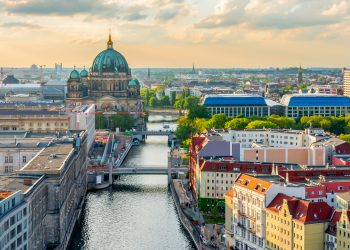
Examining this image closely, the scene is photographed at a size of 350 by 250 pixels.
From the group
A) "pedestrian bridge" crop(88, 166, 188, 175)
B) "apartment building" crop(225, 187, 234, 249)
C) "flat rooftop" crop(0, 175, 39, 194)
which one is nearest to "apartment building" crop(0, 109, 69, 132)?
"pedestrian bridge" crop(88, 166, 188, 175)

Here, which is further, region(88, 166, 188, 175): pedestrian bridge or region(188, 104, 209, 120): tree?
region(188, 104, 209, 120): tree

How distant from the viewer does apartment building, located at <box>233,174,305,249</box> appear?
50000mm

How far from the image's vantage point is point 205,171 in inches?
2589

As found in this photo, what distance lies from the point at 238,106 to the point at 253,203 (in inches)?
4210

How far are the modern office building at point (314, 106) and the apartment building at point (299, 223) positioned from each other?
10464cm

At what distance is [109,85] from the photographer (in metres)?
156

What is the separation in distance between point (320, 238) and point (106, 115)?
101 m

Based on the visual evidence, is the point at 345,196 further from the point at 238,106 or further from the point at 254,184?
the point at 238,106

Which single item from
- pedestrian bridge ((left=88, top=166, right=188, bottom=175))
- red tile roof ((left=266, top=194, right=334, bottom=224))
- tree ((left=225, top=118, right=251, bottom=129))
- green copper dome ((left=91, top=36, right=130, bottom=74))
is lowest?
pedestrian bridge ((left=88, top=166, right=188, bottom=175))

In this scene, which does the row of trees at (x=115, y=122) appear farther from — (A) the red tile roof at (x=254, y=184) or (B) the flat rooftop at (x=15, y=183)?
(B) the flat rooftop at (x=15, y=183)

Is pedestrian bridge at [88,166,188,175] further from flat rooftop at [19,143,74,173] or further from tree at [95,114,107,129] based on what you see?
tree at [95,114,107,129]

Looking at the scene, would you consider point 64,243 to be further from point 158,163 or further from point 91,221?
point 158,163

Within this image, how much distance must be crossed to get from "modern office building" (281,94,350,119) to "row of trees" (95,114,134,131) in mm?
32926

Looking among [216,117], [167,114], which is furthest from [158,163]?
[167,114]
